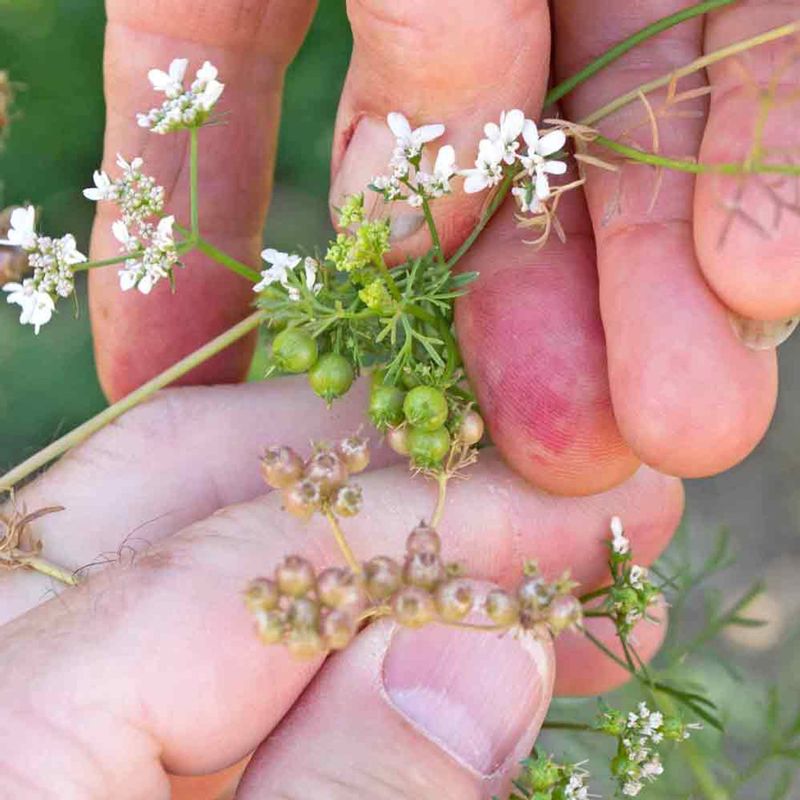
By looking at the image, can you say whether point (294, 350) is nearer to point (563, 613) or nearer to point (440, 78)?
point (440, 78)

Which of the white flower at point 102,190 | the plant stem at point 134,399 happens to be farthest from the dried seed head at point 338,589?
the white flower at point 102,190

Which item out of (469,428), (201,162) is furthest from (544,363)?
(201,162)

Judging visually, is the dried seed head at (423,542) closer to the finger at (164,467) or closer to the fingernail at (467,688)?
the fingernail at (467,688)

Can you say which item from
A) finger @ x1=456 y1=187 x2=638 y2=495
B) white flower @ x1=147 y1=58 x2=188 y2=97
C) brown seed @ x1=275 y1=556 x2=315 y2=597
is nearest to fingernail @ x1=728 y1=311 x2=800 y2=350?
finger @ x1=456 y1=187 x2=638 y2=495

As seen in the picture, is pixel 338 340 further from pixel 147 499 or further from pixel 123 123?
pixel 123 123

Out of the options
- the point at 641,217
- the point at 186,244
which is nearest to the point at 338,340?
the point at 186,244
